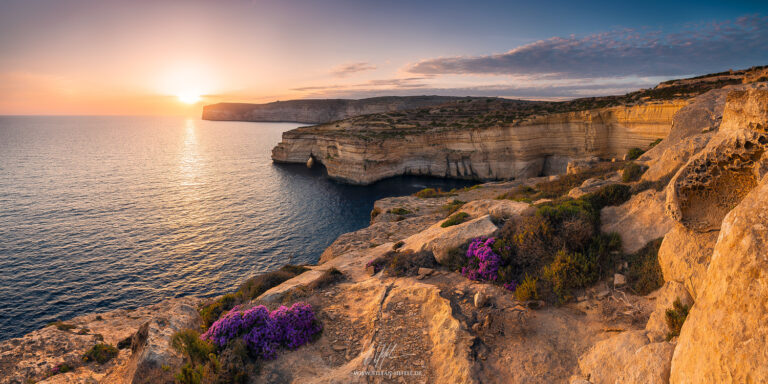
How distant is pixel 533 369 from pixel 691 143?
12.6 metres

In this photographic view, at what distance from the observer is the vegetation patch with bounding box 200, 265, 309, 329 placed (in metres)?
14.8

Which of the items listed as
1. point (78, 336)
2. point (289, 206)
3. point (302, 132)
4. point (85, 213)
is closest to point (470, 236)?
point (78, 336)

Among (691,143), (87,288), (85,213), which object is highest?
(691,143)

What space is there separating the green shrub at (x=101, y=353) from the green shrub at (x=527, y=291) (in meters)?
18.8

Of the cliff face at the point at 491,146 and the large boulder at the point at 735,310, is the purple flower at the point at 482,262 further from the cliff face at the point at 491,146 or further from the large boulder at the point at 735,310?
the cliff face at the point at 491,146

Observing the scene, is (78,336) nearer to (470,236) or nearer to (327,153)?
(470,236)

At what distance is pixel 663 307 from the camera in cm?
731

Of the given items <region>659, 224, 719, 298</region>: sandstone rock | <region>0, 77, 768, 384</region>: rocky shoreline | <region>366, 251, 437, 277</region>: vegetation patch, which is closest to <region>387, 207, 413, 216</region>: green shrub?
<region>366, 251, 437, 277</region>: vegetation patch

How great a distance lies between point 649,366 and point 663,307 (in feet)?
7.04

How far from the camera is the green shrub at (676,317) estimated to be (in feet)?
21.6

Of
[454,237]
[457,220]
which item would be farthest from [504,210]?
[454,237]

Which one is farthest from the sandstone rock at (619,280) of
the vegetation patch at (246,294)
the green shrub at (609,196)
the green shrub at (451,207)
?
the green shrub at (451,207)

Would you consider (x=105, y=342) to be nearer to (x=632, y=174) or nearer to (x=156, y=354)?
(x=156, y=354)

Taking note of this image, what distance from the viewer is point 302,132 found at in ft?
258
